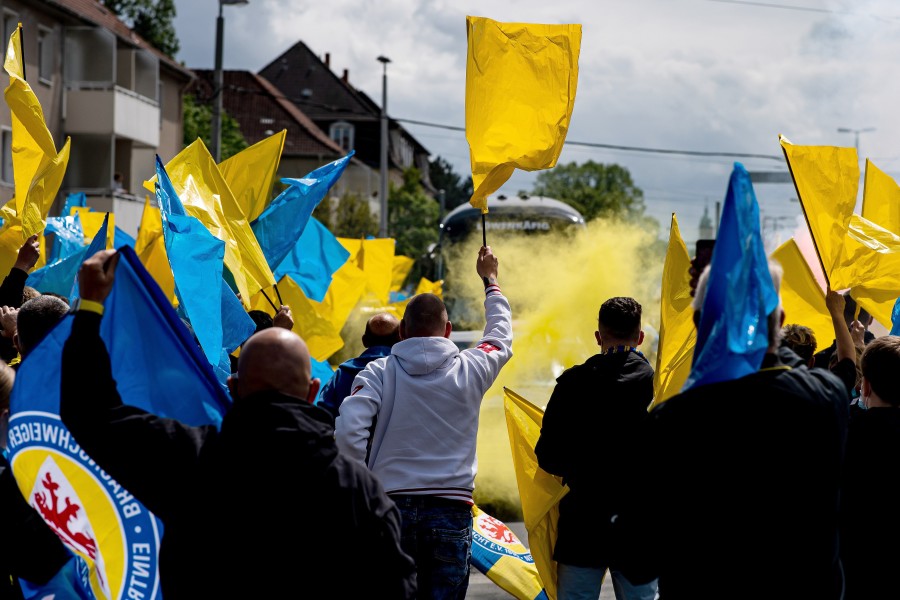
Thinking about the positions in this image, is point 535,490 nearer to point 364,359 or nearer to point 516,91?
point 364,359

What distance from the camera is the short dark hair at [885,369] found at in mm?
3838

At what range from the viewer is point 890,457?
3.68 metres

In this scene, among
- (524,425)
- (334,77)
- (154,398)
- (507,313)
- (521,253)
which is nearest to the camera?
Answer: (154,398)

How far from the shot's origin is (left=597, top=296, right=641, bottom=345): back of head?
16.5 feet

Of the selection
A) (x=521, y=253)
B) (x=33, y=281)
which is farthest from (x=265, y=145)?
(x=521, y=253)

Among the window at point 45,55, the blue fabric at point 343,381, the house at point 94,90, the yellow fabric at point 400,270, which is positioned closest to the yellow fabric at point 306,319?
the blue fabric at point 343,381

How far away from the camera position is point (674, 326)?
238 inches

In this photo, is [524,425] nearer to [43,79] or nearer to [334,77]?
[43,79]

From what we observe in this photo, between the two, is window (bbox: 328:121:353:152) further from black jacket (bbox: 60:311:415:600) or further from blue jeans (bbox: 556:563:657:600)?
black jacket (bbox: 60:311:415:600)

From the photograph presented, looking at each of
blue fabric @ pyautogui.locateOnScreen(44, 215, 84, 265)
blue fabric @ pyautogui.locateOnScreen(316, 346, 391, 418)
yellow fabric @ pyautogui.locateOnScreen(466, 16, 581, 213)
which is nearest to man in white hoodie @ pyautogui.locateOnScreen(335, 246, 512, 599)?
blue fabric @ pyautogui.locateOnScreen(316, 346, 391, 418)

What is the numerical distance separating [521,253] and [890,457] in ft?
43.2

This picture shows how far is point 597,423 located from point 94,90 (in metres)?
33.3

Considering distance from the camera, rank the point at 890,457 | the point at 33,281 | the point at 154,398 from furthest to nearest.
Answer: the point at 33,281 → the point at 890,457 → the point at 154,398

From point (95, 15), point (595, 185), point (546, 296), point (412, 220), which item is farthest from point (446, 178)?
point (546, 296)
